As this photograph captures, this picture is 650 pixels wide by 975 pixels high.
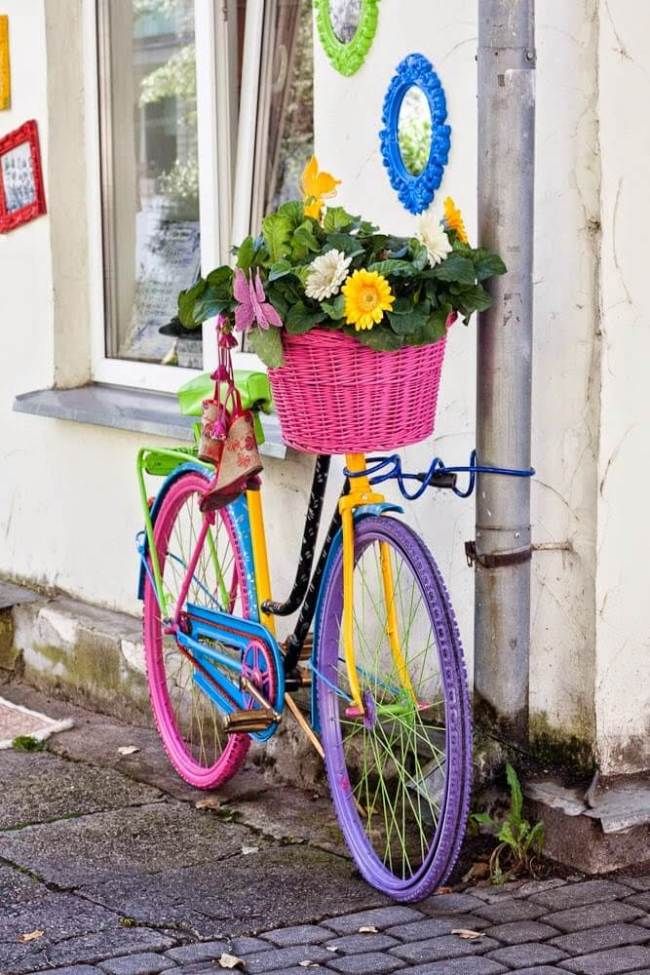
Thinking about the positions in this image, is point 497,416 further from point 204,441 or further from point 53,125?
point 53,125

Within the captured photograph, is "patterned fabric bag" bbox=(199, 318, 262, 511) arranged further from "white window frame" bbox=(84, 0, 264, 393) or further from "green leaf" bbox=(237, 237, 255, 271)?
"white window frame" bbox=(84, 0, 264, 393)

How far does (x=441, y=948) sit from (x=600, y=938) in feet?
1.16

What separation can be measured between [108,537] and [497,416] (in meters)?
2.43

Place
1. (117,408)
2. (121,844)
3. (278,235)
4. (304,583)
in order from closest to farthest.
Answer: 1. (278,235)
2. (304,583)
3. (121,844)
4. (117,408)

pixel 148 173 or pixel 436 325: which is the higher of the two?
pixel 148 173

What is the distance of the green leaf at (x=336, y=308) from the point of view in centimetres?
407

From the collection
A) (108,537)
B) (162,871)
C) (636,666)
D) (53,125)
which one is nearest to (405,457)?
(636,666)

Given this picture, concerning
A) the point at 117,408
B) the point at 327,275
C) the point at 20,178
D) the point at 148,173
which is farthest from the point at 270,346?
the point at 20,178

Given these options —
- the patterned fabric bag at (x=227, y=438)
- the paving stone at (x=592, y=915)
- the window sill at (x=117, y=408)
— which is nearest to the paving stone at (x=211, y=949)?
the paving stone at (x=592, y=915)

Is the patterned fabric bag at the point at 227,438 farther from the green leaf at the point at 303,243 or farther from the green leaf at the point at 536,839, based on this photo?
the green leaf at the point at 536,839

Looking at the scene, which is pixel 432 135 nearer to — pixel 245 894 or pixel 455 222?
pixel 455 222

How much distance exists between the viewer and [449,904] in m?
4.33

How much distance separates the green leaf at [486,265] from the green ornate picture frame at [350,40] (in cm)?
100

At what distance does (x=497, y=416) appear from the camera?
446 centimetres
